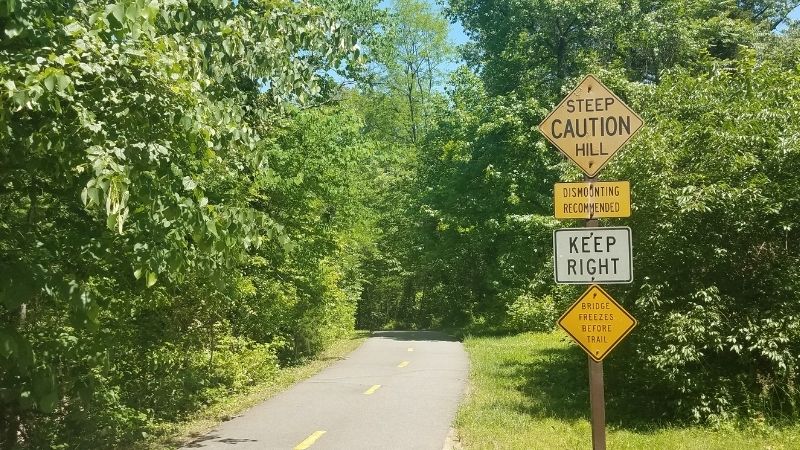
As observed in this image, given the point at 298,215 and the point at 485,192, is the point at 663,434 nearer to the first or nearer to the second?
the point at 298,215

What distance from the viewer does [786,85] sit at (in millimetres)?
11469

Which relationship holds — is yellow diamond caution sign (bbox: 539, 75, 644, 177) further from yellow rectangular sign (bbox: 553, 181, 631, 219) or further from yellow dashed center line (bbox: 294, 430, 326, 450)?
yellow dashed center line (bbox: 294, 430, 326, 450)

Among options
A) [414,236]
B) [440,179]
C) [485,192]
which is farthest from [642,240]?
[414,236]

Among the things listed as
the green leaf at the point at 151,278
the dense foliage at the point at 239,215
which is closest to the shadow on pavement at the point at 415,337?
the dense foliage at the point at 239,215

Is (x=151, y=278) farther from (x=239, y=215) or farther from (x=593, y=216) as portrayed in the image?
(x=593, y=216)

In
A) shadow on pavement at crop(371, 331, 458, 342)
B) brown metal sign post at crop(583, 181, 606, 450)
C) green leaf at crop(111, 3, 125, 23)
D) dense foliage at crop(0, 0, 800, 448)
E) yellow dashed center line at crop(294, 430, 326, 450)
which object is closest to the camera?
green leaf at crop(111, 3, 125, 23)

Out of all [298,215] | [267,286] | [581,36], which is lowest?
[267,286]

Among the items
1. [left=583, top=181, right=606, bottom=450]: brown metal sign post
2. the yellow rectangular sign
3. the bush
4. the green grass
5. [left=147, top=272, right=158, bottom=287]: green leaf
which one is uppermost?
the yellow rectangular sign

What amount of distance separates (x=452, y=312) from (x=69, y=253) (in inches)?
1573

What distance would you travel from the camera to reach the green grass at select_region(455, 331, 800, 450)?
900 cm

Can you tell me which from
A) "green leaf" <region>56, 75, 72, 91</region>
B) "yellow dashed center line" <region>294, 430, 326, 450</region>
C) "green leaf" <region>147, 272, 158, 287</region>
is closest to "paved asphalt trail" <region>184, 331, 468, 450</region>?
"yellow dashed center line" <region>294, 430, 326, 450</region>

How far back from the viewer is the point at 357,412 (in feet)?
37.4

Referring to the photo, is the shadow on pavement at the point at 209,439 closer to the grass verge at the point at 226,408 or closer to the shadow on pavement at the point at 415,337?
the grass verge at the point at 226,408

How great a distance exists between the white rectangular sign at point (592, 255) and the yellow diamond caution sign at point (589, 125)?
0.70 meters
